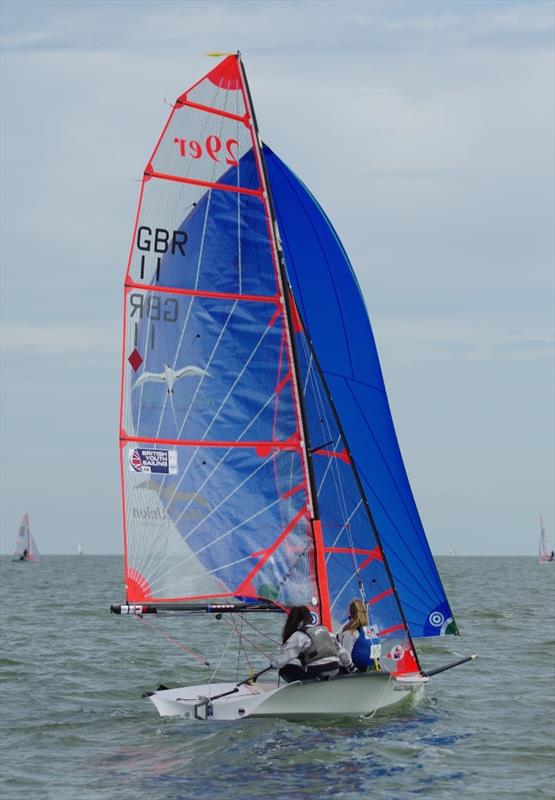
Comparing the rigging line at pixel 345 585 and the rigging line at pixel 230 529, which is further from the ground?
the rigging line at pixel 230 529

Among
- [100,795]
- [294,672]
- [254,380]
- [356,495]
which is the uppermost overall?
[254,380]

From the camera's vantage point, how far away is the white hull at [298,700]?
537 inches

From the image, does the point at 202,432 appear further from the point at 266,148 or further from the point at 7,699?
the point at 7,699

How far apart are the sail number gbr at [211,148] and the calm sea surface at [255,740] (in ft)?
20.4

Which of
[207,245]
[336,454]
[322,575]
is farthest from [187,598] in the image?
[207,245]

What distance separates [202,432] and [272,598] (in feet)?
6.67

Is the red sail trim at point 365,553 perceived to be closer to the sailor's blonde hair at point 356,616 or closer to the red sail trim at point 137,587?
the sailor's blonde hair at point 356,616

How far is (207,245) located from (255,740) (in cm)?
551

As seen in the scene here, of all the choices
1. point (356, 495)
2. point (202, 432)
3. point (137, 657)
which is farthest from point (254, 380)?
point (137, 657)

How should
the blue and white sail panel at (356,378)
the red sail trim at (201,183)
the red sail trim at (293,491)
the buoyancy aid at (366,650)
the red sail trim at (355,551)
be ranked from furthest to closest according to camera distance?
the blue and white sail panel at (356,378)
the red sail trim at (355,551)
the red sail trim at (293,491)
the red sail trim at (201,183)
the buoyancy aid at (366,650)

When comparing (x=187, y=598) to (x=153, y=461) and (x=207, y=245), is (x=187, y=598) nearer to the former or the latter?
(x=153, y=461)

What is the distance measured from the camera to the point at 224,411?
49.2 feet

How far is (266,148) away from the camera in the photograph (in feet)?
50.2

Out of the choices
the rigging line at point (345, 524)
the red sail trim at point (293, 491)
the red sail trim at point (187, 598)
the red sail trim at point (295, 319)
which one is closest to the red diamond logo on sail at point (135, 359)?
the red sail trim at point (295, 319)
